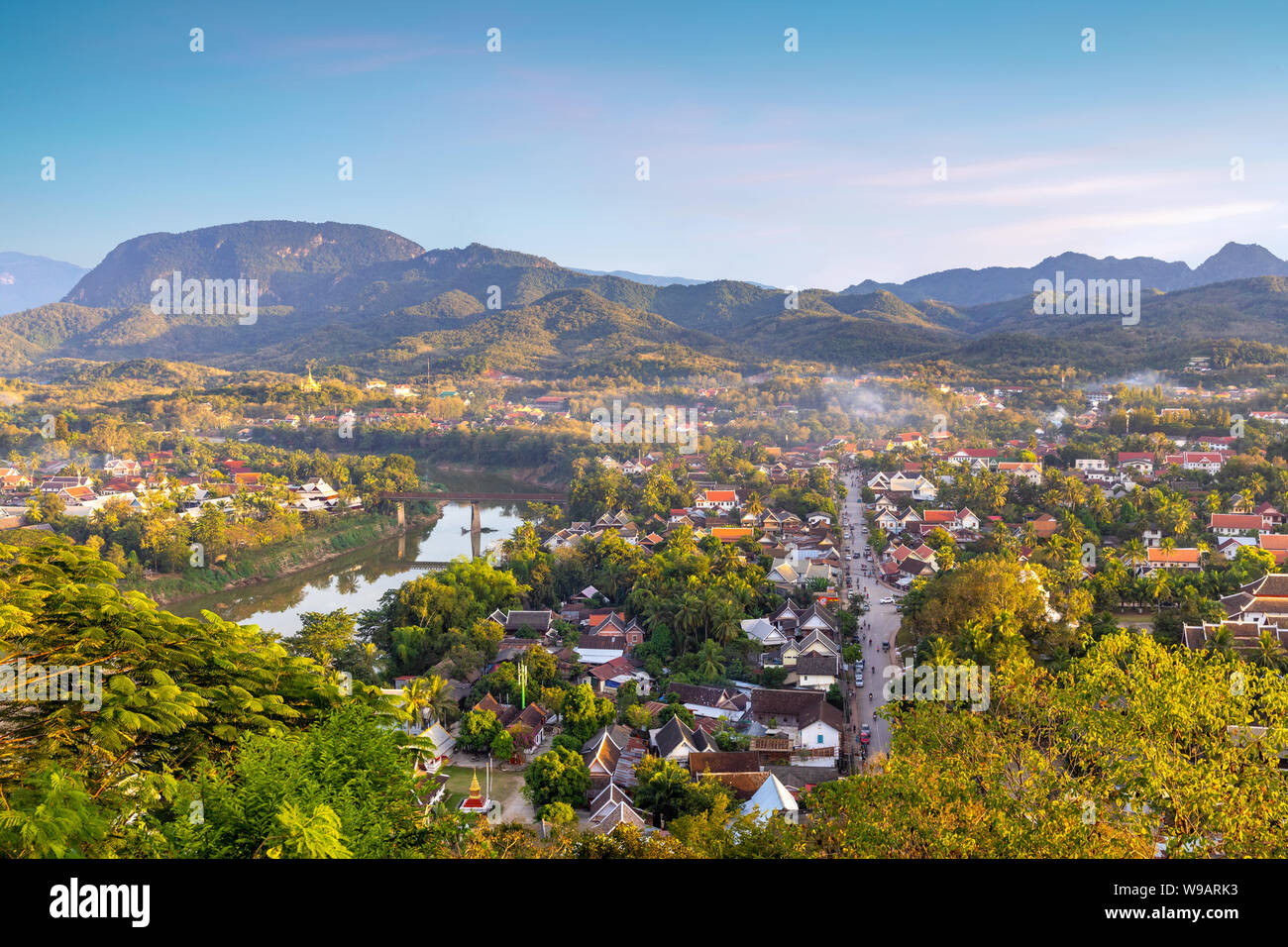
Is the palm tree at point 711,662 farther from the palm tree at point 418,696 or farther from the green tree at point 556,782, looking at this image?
the palm tree at point 418,696

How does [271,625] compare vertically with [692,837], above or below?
below

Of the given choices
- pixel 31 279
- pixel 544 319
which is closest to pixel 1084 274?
pixel 544 319

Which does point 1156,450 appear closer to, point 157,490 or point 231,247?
point 157,490

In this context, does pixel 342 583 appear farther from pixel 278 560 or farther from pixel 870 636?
pixel 870 636

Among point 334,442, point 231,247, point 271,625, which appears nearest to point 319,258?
point 231,247
